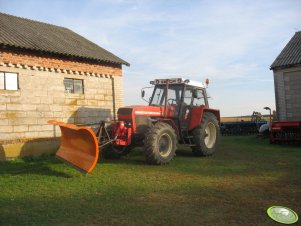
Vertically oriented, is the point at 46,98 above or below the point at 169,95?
above

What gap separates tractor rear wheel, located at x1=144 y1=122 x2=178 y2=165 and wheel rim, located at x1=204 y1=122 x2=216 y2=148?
2089 millimetres

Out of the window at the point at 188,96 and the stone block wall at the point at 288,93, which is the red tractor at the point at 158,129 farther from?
the stone block wall at the point at 288,93

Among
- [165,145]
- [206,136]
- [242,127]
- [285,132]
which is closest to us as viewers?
[165,145]

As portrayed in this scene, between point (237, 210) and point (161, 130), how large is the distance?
3.85 metres

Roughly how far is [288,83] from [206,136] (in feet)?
20.3

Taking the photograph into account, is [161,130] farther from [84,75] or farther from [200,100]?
[84,75]

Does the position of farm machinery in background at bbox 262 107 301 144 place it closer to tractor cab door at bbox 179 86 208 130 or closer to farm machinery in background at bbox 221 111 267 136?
tractor cab door at bbox 179 86 208 130

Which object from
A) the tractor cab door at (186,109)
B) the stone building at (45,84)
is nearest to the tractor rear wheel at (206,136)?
the tractor cab door at (186,109)

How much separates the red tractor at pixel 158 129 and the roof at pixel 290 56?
5.23m

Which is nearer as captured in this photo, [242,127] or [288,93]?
[288,93]

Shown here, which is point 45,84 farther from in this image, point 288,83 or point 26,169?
point 288,83

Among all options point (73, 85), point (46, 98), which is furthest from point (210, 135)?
point (46, 98)

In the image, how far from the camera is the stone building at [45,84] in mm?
9750

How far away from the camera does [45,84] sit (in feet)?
35.1
